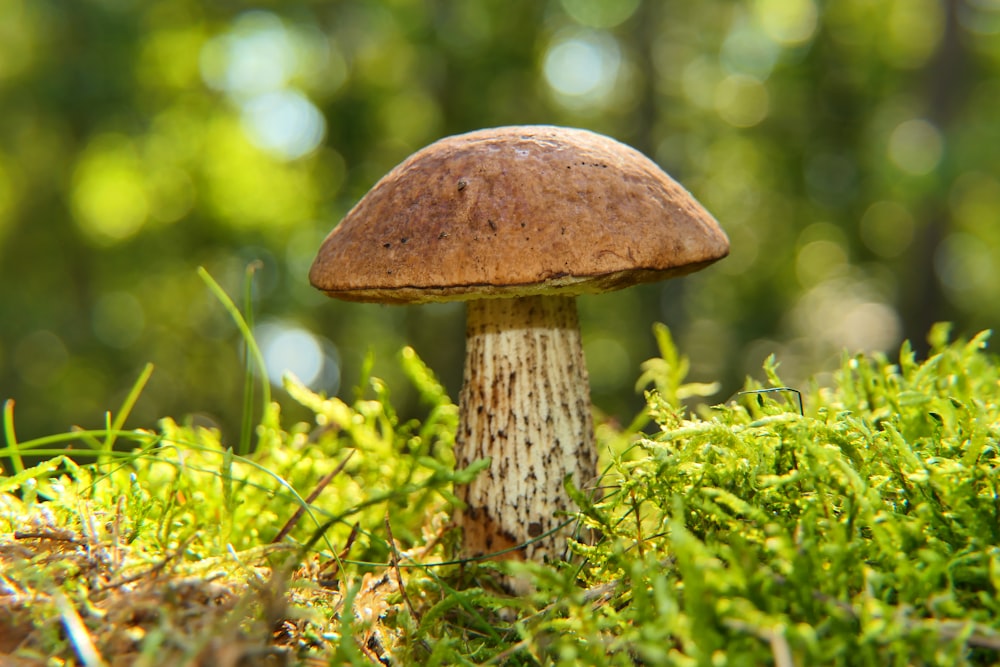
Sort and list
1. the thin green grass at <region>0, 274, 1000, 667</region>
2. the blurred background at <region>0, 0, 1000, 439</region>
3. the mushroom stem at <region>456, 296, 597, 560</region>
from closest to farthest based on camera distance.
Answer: the thin green grass at <region>0, 274, 1000, 667</region> → the mushroom stem at <region>456, 296, 597, 560</region> → the blurred background at <region>0, 0, 1000, 439</region>

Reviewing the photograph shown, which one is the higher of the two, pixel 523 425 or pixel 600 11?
pixel 600 11

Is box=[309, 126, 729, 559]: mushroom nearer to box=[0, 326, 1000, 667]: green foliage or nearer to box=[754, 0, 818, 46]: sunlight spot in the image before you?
box=[0, 326, 1000, 667]: green foliage

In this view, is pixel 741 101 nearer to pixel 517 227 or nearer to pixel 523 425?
pixel 523 425

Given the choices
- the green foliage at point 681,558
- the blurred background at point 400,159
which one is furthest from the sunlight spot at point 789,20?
the green foliage at point 681,558

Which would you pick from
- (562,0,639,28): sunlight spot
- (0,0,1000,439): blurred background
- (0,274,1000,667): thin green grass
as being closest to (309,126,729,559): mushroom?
(0,274,1000,667): thin green grass

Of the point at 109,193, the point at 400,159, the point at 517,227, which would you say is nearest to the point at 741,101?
the point at 400,159

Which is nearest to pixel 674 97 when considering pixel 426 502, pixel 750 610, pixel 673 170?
pixel 673 170
